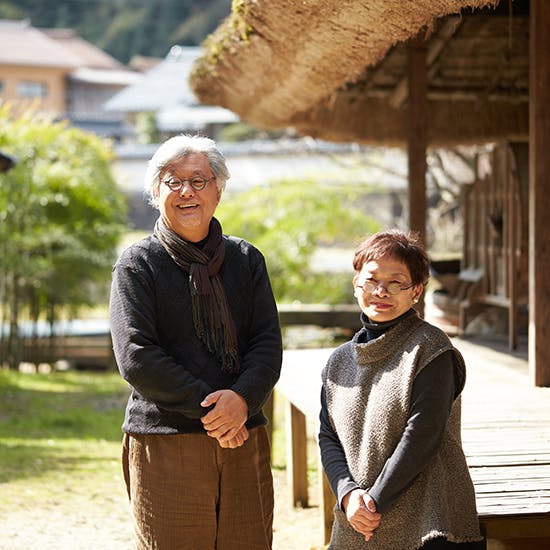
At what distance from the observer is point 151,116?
105 ft

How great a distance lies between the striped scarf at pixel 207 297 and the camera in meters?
2.69

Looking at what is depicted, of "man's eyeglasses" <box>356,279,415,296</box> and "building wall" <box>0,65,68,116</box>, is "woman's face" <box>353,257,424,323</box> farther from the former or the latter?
A: "building wall" <box>0,65,68,116</box>

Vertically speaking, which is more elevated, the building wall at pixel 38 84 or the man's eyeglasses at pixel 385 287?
the building wall at pixel 38 84

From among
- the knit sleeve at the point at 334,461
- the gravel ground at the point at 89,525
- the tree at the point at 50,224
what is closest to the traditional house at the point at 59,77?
the tree at the point at 50,224

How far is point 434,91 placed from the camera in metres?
6.90

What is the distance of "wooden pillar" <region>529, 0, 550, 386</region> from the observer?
4.31 meters

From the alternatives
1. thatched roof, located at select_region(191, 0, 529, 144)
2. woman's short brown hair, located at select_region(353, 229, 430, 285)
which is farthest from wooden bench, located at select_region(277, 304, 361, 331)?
woman's short brown hair, located at select_region(353, 229, 430, 285)

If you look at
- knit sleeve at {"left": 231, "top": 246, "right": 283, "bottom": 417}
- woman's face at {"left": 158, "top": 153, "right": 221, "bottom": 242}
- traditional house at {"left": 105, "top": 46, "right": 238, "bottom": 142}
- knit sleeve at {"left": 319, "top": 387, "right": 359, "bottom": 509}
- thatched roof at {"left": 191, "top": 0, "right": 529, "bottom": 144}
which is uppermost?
traditional house at {"left": 105, "top": 46, "right": 238, "bottom": 142}

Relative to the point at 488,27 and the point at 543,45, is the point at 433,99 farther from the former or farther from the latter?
the point at 543,45

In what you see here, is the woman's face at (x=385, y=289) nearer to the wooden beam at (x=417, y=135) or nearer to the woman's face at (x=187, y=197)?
the woman's face at (x=187, y=197)

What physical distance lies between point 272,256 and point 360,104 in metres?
5.75

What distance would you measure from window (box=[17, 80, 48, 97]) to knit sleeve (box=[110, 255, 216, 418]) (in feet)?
118

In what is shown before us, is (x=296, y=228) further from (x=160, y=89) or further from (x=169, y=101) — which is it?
(x=160, y=89)

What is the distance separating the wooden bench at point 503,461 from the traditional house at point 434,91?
1.69ft
